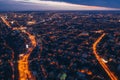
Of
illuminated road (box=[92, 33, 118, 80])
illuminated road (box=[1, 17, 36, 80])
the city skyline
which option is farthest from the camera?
the city skyline

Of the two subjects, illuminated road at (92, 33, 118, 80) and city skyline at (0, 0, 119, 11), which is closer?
illuminated road at (92, 33, 118, 80)

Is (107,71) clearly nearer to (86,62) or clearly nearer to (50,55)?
(86,62)

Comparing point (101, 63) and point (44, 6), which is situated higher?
point (101, 63)

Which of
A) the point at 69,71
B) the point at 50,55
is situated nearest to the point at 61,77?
the point at 69,71

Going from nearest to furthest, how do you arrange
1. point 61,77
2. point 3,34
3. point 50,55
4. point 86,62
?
point 61,77
point 86,62
point 50,55
point 3,34

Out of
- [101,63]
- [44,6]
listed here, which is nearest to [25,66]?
[101,63]

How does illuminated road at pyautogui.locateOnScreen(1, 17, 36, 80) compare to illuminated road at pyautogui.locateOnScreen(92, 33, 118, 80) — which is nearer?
illuminated road at pyautogui.locateOnScreen(1, 17, 36, 80)

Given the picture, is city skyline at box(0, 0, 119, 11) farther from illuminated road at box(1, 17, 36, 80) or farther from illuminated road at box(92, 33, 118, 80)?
illuminated road at box(1, 17, 36, 80)

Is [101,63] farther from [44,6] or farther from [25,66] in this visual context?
[44,6]

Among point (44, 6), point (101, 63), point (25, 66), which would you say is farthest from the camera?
point (44, 6)

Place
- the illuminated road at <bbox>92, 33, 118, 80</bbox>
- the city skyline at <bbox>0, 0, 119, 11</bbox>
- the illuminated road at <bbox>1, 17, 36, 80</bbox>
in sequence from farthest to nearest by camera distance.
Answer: the city skyline at <bbox>0, 0, 119, 11</bbox> < the illuminated road at <bbox>92, 33, 118, 80</bbox> < the illuminated road at <bbox>1, 17, 36, 80</bbox>

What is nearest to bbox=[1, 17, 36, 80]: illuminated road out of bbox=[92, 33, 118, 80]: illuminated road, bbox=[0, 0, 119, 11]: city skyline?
bbox=[92, 33, 118, 80]: illuminated road
